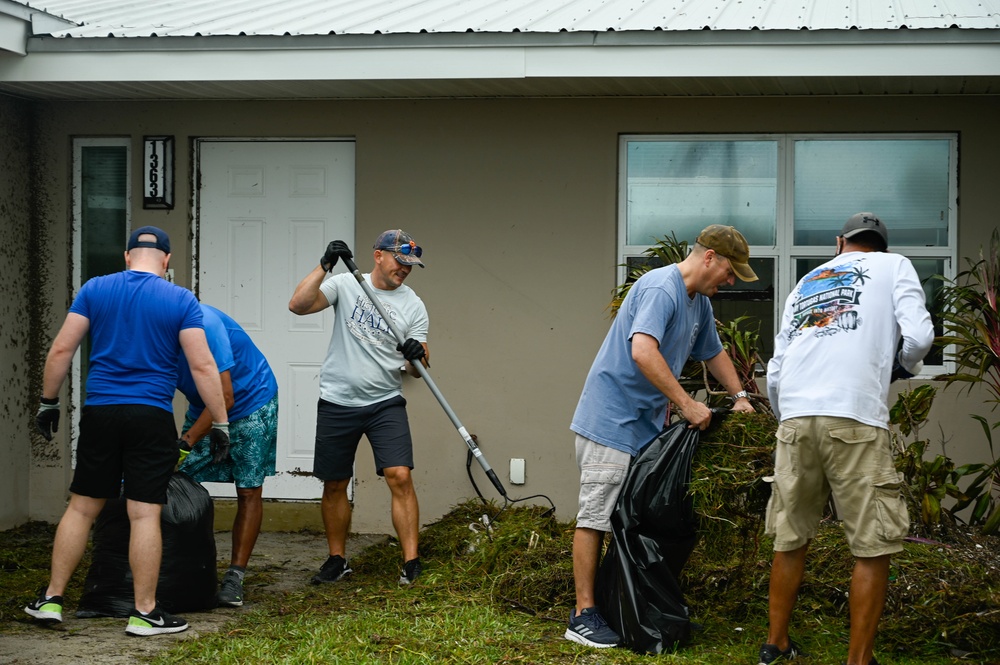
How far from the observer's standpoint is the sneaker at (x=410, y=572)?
19.3 ft

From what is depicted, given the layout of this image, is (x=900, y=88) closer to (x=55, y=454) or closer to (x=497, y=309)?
(x=497, y=309)

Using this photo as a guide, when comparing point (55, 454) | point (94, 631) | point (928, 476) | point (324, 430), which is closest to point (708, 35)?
point (928, 476)

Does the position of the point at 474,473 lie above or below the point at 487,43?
below

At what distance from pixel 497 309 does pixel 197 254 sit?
2.10 meters

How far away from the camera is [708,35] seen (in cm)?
637

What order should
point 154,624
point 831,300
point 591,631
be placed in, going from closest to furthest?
point 831,300, point 591,631, point 154,624

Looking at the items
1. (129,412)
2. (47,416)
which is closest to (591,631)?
(129,412)

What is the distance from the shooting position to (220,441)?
535cm

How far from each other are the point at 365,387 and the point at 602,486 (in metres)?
1.73

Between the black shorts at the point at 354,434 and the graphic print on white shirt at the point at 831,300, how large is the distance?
7.64 feet

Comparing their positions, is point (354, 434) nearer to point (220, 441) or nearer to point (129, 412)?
point (220, 441)

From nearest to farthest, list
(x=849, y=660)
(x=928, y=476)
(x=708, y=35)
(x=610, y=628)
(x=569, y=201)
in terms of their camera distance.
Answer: (x=849, y=660)
(x=610, y=628)
(x=928, y=476)
(x=708, y=35)
(x=569, y=201)

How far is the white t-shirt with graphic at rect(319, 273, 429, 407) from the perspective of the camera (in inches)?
241

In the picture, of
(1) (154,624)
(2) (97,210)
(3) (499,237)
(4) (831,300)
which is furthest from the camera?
(2) (97,210)
